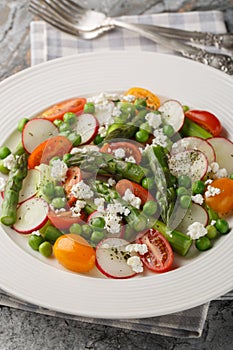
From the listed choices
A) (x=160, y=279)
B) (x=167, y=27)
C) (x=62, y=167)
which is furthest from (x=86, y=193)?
(x=167, y=27)

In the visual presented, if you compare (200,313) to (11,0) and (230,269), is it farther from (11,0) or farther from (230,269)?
(11,0)

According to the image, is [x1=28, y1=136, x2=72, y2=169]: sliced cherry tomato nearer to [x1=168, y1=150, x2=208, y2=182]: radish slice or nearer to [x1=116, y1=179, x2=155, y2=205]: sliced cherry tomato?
[x1=116, y1=179, x2=155, y2=205]: sliced cherry tomato

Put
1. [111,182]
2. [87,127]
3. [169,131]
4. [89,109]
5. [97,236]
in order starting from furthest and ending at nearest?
[89,109] → [87,127] → [169,131] → [111,182] → [97,236]

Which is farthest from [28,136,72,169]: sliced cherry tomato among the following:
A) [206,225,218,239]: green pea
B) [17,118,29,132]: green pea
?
[206,225,218,239]: green pea

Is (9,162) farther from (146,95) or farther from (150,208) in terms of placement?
(146,95)

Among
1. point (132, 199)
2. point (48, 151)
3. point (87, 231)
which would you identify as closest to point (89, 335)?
point (87, 231)

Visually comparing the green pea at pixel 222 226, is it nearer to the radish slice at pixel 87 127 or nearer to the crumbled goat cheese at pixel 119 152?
the crumbled goat cheese at pixel 119 152
